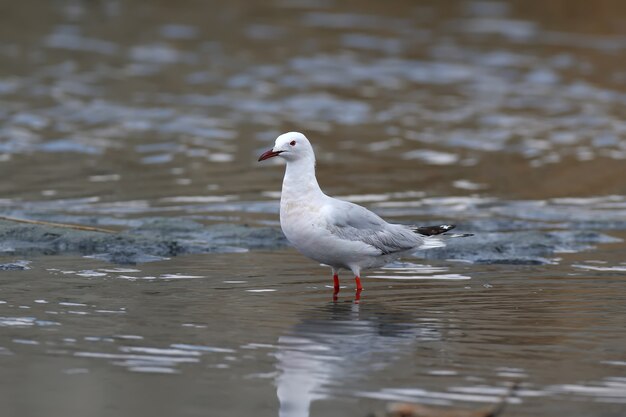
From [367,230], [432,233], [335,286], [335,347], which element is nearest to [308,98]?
[432,233]

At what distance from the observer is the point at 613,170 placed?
15281 mm

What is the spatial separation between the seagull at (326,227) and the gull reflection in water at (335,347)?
0.38 meters

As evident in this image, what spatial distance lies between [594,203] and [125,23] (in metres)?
15.2

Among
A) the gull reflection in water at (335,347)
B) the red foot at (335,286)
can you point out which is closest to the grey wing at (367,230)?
the red foot at (335,286)

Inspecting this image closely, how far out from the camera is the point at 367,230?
29.8 feet

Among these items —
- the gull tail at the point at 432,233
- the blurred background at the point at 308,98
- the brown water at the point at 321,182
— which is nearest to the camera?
the brown water at the point at 321,182

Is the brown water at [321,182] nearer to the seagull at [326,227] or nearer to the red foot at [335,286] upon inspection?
the red foot at [335,286]

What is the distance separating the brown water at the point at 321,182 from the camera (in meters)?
6.68

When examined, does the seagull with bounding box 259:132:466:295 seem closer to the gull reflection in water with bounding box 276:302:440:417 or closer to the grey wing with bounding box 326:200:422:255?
the grey wing with bounding box 326:200:422:255

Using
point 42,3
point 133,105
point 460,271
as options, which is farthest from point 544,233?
point 42,3

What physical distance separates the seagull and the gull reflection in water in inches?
14.8

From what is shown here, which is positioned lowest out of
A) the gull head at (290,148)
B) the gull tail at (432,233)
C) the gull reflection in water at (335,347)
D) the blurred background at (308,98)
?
the gull reflection in water at (335,347)

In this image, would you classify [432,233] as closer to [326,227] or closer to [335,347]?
[326,227]

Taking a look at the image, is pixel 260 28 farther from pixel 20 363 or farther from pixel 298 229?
pixel 20 363
